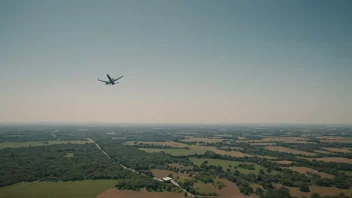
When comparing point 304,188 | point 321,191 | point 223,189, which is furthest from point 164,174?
point 321,191

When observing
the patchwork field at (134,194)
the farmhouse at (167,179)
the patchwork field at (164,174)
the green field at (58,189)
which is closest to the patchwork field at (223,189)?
the patchwork field at (134,194)

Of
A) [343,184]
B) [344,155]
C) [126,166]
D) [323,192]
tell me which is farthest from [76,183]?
[344,155]

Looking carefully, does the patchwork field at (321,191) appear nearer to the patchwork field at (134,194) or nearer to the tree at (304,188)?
the tree at (304,188)

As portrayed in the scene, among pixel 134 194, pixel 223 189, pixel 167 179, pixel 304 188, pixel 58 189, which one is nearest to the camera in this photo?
pixel 134 194

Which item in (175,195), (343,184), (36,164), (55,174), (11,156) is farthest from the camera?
(11,156)

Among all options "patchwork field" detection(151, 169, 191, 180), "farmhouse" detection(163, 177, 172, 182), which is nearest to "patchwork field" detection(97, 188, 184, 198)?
"farmhouse" detection(163, 177, 172, 182)

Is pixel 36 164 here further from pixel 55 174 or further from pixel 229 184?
pixel 229 184

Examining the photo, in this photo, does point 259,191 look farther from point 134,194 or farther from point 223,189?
point 134,194

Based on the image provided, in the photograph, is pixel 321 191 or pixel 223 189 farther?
pixel 223 189
